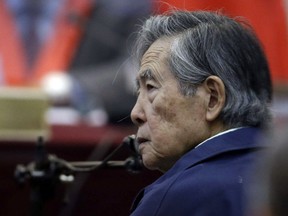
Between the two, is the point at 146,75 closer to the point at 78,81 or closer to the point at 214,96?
the point at 214,96

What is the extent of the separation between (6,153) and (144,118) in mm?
1946

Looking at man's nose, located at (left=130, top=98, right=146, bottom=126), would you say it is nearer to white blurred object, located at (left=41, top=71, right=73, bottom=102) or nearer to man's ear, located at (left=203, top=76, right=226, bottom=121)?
man's ear, located at (left=203, top=76, right=226, bottom=121)

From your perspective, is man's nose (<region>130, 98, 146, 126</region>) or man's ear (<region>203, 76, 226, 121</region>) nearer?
man's ear (<region>203, 76, 226, 121</region>)

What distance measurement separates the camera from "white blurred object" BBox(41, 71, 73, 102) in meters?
6.14

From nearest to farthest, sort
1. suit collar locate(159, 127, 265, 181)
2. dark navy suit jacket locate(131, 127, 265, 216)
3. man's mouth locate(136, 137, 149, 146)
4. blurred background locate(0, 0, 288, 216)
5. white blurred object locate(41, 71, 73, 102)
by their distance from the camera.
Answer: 1. dark navy suit jacket locate(131, 127, 265, 216)
2. suit collar locate(159, 127, 265, 181)
3. man's mouth locate(136, 137, 149, 146)
4. blurred background locate(0, 0, 288, 216)
5. white blurred object locate(41, 71, 73, 102)

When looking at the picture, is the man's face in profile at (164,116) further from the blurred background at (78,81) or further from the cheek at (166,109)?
the blurred background at (78,81)

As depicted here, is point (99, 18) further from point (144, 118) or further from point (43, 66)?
point (144, 118)

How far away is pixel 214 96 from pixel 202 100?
0.03 meters

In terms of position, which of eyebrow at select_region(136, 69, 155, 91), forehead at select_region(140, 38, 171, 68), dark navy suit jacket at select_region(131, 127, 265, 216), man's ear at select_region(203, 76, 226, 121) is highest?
forehead at select_region(140, 38, 171, 68)

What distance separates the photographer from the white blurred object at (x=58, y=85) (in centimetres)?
614

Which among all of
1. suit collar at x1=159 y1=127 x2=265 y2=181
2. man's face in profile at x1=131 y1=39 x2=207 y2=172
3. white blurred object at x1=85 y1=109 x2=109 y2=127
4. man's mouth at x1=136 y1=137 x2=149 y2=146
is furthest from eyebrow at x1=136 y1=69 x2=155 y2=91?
white blurred object at x1=85 y1=109 x2=109 y2=127

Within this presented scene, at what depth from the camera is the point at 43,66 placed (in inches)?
257

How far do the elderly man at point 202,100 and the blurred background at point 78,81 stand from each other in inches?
38.6

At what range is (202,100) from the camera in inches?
105
